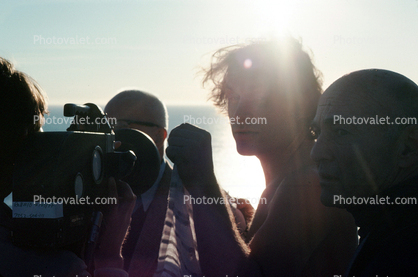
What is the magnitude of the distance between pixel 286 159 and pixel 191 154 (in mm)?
803

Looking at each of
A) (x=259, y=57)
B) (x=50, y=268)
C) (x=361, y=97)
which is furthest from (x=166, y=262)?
(x=259, y=57)

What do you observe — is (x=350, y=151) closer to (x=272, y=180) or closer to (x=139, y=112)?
(x=272, y=180)

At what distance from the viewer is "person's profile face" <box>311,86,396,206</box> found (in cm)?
134

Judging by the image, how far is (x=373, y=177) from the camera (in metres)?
1.36

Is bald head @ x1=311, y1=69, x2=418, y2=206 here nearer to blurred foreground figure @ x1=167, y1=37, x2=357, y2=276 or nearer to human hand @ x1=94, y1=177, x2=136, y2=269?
blurred foreground figure @ x1=167, y1=37, x2=357, y2=276

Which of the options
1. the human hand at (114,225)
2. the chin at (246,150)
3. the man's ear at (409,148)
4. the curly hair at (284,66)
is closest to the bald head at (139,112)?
the curly hair at (284,66)

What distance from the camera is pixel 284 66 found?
2285 millimetres

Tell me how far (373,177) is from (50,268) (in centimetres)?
125

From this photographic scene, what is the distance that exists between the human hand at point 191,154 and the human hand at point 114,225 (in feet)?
1.06

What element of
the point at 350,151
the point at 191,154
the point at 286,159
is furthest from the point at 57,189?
the point at 286,159

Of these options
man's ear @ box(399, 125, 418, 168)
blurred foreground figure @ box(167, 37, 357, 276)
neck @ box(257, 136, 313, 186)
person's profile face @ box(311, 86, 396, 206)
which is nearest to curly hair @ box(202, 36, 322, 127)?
blurred foreground figure @ box(167, 37, 357, 276)

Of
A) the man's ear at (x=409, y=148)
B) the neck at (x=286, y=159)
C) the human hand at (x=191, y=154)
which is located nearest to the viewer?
the man's ear at (x=409, y=148)

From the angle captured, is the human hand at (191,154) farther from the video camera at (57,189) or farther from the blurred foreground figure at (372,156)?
the blurred foreground figure at (372,156)

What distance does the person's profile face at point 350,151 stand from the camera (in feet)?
4.40
